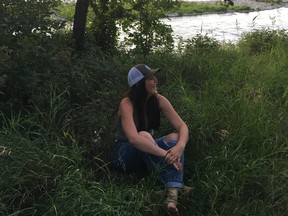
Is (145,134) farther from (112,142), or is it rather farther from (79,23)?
(79,23)

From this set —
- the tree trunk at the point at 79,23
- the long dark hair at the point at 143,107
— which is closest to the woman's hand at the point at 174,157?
the long dark hair at the point at 143,107

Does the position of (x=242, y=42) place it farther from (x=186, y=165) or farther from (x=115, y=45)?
(x=186, y=165)

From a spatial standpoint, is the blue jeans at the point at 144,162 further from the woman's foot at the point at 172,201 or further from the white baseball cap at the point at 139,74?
the white baseball cap at the point at 139,74

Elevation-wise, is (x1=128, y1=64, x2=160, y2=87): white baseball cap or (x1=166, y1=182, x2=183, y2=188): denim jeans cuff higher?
(x1=128, y1=64, x2=160, y2=87): white baseball cap

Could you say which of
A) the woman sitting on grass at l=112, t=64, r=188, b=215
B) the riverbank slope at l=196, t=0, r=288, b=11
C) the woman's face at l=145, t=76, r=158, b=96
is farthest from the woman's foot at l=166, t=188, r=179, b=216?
the riverbank slope at l=196, t=0, r=288, b=11

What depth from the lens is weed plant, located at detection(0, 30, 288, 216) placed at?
293cm

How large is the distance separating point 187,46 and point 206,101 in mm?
2598

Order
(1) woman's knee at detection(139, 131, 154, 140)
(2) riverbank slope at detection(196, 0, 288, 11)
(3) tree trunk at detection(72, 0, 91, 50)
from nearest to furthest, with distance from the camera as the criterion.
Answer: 1. (1) woman's knee at detection(139, 131, 154, 140)
2. (3) tree trunk at detection(72, 0, 91, 50)
3. (2) riverbank slope at detection(196, 0, 288, 11)

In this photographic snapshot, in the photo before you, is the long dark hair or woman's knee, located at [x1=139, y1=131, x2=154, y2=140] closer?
woman's knee, located at [x1=139, y1=131, x2=154, y2=140]

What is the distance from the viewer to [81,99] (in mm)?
4461

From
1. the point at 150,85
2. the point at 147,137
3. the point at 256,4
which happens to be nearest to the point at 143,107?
the point at 150,85

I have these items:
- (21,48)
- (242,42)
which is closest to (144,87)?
(21,48)

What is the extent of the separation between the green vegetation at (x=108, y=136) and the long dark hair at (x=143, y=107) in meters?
0.32

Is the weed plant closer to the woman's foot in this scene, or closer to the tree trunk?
the woman's foot
